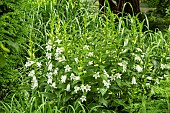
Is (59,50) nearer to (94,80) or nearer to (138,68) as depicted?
(94,80)

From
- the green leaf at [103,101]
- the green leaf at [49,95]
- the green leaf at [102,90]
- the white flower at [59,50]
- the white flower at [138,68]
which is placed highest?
the white flower at [59,50]

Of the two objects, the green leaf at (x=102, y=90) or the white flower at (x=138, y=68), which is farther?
the white flower at (x=138, y=68)

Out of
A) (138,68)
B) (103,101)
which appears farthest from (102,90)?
(138,68)

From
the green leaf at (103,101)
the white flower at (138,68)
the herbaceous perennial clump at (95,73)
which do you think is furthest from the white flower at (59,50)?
the white flower at (138,68)

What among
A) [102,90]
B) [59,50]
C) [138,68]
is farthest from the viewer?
[138,68]

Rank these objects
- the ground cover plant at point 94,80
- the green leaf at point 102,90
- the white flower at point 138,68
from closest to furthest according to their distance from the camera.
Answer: the green leaf at point 102,90 → the ground cover plant at point 94,80 → the white flower at point 138,68

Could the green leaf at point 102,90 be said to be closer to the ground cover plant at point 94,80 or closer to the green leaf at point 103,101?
the ground cover plant at point 94,80

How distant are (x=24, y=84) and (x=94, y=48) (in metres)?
0.83

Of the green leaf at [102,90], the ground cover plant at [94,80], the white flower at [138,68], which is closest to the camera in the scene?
the green leaf at [102,90]

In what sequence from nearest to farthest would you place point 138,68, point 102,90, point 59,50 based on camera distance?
point 102,90 → point 59,50 → point 138,68

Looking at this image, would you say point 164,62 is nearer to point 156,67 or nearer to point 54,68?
point 156,67

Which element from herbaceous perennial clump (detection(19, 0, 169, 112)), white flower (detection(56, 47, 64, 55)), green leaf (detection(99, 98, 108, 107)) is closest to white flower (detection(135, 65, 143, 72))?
herbaceous perennial clump (detection(19, 0, 169, 112))

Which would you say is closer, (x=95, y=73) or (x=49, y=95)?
(x=95, y=73)

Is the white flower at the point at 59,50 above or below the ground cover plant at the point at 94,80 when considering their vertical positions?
above
